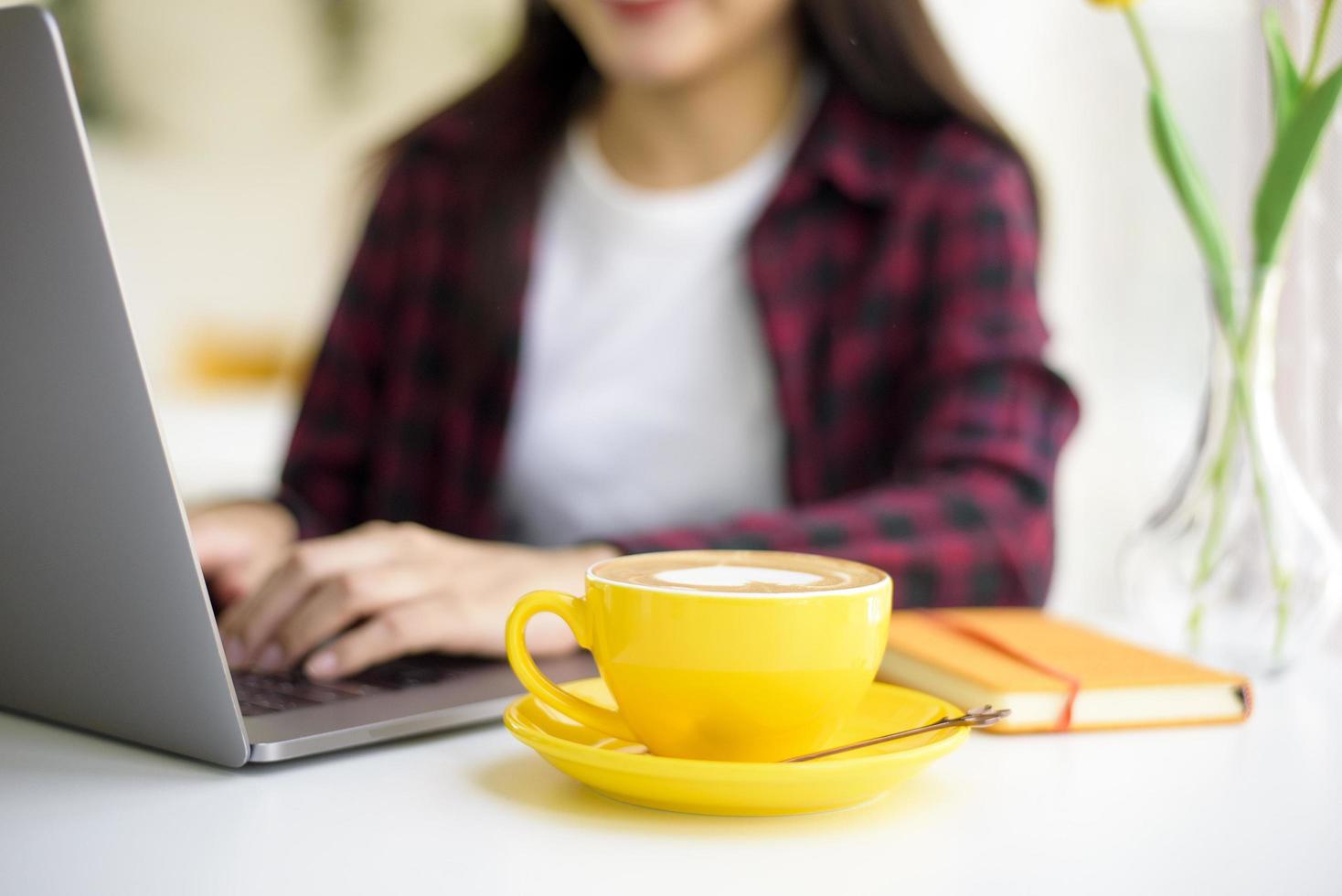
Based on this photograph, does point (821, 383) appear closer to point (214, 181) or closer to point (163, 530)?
point (163, 530)

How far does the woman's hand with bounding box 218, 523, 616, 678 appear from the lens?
63 cm

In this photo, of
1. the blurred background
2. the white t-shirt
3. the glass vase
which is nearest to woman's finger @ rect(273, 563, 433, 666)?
the glass vase

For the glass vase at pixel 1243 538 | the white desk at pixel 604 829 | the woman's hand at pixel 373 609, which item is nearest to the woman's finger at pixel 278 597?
the woman's hand at pixel 373 609

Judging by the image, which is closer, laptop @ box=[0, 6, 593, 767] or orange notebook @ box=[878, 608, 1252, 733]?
laptop @ box=[0, 6, 593, 767]

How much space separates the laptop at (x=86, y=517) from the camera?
0.39 metres

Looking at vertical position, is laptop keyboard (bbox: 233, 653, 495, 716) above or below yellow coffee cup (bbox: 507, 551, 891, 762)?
below

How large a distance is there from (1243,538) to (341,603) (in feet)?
1.70

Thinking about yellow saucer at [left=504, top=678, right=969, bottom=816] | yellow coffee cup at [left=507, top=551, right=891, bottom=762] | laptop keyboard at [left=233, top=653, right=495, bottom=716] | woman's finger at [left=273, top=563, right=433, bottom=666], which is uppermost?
yellow coffee cup at [left=507, top=551, right=891, bottom=762]

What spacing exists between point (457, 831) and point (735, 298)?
89 centimetres

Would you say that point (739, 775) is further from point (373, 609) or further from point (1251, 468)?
point (1251, 468)

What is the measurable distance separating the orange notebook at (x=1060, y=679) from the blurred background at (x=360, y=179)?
996mm

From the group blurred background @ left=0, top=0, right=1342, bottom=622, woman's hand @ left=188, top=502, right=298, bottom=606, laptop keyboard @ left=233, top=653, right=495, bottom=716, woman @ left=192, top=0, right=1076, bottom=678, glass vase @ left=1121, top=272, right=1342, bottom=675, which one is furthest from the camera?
blurred background @ left=0, top=0, right=1342, bottom=622

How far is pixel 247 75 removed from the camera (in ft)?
9.31

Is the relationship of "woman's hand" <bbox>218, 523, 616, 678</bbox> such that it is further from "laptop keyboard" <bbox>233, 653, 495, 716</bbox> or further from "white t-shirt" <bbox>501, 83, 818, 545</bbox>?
"white t-shirt" <bbox>501, 83, 818, 545</bbox>
